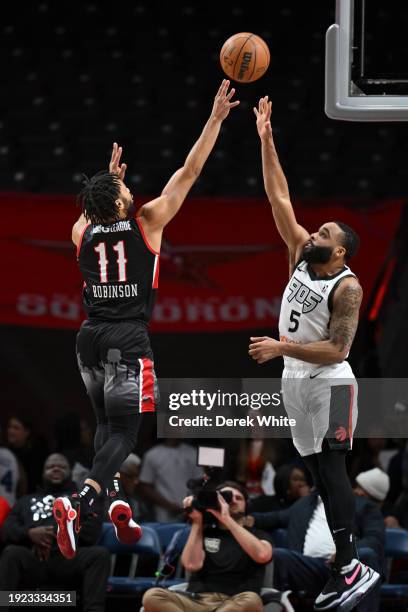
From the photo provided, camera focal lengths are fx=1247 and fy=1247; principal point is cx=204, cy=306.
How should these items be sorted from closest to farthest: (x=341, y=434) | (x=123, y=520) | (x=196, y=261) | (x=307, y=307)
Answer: (x=123, y=520) < (x=341, y=434) < (x=307, y=307) < (x=196, y=261)

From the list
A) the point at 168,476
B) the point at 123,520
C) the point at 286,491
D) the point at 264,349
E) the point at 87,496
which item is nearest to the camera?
the point at 87,496

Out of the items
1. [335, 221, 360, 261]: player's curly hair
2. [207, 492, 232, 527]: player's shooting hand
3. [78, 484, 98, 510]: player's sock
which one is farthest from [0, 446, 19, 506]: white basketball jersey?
[335, 221, 360, 261]: player's curly hair

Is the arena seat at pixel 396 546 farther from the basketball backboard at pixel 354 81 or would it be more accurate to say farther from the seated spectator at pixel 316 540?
the basketball backboard at pixel 354 81

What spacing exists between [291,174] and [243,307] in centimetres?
241

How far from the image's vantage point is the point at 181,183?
8547 millimetres

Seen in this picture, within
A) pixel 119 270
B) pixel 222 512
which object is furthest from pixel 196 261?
pixel 119 270

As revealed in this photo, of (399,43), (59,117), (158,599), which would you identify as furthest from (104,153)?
(158,599)

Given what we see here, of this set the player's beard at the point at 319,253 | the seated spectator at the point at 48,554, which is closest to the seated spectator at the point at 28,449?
the seated spectator at the point at 48,554

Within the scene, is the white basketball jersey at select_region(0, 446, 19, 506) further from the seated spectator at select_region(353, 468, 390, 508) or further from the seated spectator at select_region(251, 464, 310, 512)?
the seated spectator at select_region(353, 468, 390, 508)

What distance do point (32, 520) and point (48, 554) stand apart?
13.6 inches

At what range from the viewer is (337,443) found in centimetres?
837

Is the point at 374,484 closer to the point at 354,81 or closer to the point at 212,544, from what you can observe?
the point at 212,544

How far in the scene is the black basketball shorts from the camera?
818cm

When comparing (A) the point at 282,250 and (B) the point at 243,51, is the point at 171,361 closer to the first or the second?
(A) the point at 282,250
